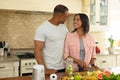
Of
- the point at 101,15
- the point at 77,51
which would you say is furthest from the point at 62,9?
the point at 101,15

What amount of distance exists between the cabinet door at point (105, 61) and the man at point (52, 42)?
1702 millimetres

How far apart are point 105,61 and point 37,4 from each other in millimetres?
1687

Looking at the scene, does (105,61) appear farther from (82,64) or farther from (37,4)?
(82,64)

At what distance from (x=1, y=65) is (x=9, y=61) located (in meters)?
0.13

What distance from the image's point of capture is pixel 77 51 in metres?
2.42

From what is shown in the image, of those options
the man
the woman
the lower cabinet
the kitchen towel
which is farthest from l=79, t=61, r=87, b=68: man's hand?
the lower cabinet

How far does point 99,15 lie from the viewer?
167 inches

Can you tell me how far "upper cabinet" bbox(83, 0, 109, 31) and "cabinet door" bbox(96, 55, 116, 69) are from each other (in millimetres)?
570

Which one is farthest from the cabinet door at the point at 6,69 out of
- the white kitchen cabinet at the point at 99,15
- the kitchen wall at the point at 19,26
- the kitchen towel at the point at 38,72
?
the white kitchen cabinet at the point at 99,15

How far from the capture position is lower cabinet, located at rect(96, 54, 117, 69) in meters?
4.01

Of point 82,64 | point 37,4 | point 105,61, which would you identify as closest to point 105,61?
point 105,61

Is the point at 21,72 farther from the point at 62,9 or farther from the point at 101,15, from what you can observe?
the point at 101,15

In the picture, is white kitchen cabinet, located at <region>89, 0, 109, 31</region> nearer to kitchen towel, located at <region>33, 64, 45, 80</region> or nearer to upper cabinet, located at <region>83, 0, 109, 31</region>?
upper cabinet, located at <region>83, 0, 109, 31</region>

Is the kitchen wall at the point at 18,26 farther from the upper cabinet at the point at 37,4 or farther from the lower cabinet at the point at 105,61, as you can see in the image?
the lower cabinet at the point at 105,61
